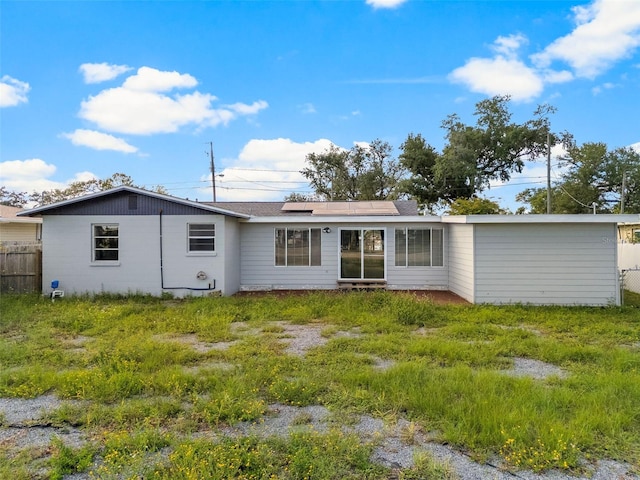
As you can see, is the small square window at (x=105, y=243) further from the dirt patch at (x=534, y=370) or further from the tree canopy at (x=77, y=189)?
the tree canopy at (x=77, y=189)

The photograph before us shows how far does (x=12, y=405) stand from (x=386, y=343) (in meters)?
4.60

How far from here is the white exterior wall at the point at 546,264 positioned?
9188 mm

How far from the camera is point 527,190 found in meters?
34.1

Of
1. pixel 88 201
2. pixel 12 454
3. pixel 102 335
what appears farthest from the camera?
pixel 88 201

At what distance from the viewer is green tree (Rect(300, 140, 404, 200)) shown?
31.6 metres

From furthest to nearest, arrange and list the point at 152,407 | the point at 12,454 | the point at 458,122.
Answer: the point at 458,122
the point at 152,407
the point at 12,454

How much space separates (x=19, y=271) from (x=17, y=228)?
28.8 feet

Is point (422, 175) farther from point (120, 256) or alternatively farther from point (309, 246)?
point (120, 256)

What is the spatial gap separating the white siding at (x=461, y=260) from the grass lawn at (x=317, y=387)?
2.04 metres

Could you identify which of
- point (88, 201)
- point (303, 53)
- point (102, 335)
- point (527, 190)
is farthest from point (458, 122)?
point (102, 335)

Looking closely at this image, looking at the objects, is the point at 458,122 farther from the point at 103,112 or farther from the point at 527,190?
the point at 103,112

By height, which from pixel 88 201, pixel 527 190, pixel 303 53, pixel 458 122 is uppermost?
pixel 458 122

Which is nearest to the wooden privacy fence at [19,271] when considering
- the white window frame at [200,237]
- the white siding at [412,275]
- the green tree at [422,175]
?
the white window frame at [200,237]

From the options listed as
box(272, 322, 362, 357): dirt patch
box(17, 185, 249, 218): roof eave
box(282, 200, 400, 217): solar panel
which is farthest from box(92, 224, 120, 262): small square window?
box(282, 200, 400, 217): solar panel
